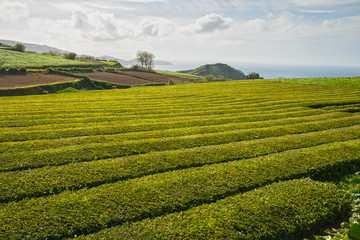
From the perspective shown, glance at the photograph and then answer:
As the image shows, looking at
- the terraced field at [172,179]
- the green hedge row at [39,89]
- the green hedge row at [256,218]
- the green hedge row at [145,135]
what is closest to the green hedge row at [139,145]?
the terraced field at [172,179]

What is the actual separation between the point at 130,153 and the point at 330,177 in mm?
9670

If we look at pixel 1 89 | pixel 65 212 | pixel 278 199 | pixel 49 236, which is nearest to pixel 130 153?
pixel 65 212

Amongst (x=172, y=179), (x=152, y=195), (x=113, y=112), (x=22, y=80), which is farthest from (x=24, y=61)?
(x=152, y=195)

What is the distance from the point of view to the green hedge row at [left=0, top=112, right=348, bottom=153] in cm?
1248

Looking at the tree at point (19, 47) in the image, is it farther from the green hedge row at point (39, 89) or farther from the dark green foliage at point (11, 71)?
the green hedge row at point (39, 89)

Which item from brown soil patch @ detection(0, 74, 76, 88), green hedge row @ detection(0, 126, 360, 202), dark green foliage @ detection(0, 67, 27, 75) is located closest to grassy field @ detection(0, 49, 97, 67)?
dark green foliage @ detection(0, 67, 27, 75)

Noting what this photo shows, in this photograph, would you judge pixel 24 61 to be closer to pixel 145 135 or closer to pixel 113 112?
pixel 113 112

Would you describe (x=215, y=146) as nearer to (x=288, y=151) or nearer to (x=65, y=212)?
(x=288, y=151)

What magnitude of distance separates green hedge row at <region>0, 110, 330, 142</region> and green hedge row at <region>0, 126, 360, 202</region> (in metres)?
3.93

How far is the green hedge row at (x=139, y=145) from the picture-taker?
10797 mm

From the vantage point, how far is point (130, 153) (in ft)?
39.7

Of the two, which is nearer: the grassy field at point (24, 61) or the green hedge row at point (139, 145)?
the green hedge row at point (139, 145)

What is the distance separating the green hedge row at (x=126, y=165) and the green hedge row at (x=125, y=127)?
12.9 feet

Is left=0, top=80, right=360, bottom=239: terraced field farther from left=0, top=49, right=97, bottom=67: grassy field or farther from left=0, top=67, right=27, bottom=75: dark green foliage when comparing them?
left=0, top=49, right=97, bottom=67: grassy field
